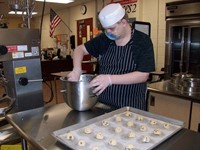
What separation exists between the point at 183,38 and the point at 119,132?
3052mm

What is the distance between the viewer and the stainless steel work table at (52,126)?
82 centimetres

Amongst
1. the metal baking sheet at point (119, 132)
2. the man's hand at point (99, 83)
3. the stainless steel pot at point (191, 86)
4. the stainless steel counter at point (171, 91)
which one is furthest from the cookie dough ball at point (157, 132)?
the stainless steel pot at point (191, 86)

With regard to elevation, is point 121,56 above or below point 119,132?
above

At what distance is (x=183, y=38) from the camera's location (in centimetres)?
350

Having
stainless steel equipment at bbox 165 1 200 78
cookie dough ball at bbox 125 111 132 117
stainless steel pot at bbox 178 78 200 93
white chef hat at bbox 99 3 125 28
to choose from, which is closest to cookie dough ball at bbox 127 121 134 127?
cookie dough ball at bbox 125 111 132 117

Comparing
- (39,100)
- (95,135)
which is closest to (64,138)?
(95,135)

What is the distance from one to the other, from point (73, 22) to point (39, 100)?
20.7 feet

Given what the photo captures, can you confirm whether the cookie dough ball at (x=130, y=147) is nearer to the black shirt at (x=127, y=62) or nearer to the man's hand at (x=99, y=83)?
the man's hand at (x=99, y=83)

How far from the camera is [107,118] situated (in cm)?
105

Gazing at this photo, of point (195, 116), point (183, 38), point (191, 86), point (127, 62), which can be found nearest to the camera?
point (127, 62)

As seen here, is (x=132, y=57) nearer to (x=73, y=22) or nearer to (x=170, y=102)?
(x=170, y=102)

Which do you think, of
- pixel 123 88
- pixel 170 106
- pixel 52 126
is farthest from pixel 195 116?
pixel 52 126

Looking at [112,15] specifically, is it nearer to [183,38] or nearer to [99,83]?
[99,83]

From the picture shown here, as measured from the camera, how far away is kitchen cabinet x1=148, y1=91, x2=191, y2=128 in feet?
7.30
